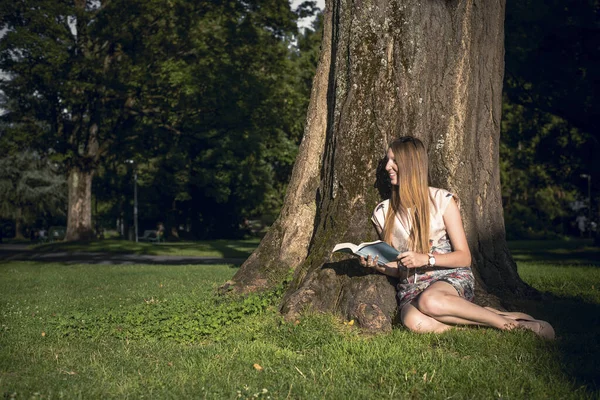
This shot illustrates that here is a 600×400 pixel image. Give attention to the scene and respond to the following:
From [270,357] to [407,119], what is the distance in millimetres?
2892

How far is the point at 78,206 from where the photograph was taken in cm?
3494

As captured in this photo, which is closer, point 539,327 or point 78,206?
point 539,327

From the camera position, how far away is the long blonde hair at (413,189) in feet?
19.4

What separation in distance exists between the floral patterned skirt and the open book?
1.16 ft

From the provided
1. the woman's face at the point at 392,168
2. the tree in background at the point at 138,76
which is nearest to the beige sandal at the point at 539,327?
the woman's face at the point at 392,168

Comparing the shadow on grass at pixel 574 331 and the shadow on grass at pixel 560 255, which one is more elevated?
the shadow on grass at pixel 574 331

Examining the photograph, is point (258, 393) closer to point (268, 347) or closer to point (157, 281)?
point (268, 347)

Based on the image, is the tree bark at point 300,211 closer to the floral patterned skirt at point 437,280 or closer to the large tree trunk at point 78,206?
the floral patterned skirt at point 437,280

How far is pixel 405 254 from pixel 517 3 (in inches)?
678

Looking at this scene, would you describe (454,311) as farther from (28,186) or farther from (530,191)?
(28,186)

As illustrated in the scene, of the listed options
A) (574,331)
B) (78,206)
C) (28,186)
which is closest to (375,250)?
(574,331)

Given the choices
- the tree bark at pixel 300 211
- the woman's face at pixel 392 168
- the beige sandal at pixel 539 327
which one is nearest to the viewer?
the beige sandal at pixel 539 327

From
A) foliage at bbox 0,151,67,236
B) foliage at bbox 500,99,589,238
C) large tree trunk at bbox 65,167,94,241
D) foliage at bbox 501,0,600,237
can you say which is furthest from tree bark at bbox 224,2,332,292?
foliage at bbox 0,151,67,236

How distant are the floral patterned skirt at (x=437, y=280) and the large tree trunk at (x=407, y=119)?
1.90ft
